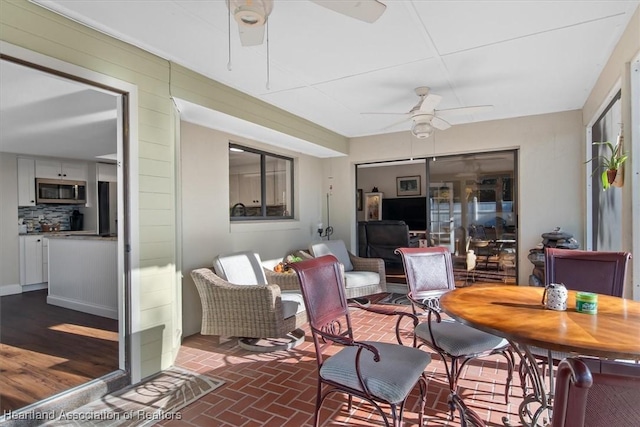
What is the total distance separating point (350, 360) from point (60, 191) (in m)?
7.31

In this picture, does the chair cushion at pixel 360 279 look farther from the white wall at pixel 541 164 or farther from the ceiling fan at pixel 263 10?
the ceiling fan at pixel 263 10

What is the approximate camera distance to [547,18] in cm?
234

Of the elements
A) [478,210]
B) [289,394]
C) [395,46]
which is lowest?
[289,394]

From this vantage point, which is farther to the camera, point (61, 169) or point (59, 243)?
point (61, 169)

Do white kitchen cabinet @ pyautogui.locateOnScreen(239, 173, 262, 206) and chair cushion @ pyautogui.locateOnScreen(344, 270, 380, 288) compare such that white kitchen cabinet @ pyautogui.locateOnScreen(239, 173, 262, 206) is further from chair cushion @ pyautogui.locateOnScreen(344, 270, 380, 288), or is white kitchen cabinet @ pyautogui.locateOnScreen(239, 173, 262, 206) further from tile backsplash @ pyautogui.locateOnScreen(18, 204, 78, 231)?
tile backsplash @ pyautogui.locateOnScreen(18, 204, 78, 231)

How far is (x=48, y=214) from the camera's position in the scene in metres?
6.72

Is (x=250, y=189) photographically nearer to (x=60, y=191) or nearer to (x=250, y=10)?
(x=250, y=10)

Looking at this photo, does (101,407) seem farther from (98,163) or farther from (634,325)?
(98,163)

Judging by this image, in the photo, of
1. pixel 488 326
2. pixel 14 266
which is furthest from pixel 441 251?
pixel 14 266

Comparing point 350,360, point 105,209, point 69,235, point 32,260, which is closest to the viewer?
point 350,360

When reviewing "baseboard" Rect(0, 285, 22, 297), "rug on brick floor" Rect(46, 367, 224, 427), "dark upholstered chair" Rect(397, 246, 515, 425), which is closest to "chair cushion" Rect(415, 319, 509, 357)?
"dark upholstered chair" Rect(397, 246, 515, 425)

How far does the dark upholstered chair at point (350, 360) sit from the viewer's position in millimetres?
1634

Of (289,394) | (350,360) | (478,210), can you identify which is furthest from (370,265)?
(350,360)

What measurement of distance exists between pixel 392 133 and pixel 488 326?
4.48 meters
